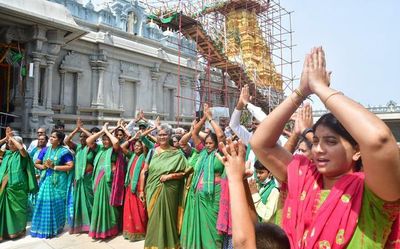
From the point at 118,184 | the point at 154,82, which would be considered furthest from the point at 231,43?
the point at 118,184

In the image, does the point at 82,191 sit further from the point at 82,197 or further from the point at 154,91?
the point at 154,91

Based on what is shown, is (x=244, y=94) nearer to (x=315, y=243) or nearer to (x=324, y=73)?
(x=324, y=73)

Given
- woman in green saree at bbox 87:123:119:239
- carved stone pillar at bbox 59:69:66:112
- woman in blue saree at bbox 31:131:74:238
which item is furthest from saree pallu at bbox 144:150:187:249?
carved stone pillar at bbox 59:69:66:112

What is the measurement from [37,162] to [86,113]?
21.9 feet

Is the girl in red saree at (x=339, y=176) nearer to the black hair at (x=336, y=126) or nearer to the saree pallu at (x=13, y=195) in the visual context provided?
the black hair at (x=336, y=126)

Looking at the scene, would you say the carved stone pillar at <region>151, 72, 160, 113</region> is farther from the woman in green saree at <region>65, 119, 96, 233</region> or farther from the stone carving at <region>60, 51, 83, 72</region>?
the woman in green saree at <region>65, 119, 96, 233</region>

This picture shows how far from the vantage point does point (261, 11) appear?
836 inches

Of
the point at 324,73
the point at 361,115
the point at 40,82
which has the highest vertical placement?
the point at 40,82

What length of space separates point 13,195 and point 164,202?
2512 mm

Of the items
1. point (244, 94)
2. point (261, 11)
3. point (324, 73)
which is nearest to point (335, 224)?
point (324, 73)

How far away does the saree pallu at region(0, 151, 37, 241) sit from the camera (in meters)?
4.75

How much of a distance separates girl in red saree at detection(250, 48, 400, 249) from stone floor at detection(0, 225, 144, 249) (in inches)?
145

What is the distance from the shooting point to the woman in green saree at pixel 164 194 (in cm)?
401

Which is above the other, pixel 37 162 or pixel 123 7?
pixel 123 7
